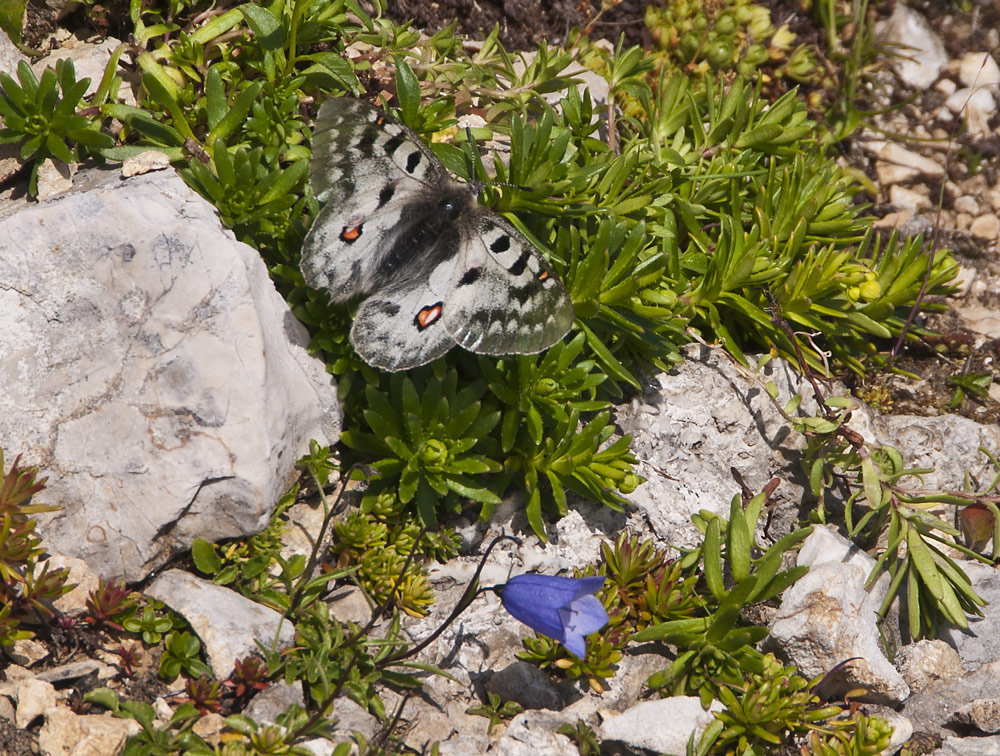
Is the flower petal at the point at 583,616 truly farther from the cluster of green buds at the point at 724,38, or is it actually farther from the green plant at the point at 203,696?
the cluster of green buds at the point at 724,38

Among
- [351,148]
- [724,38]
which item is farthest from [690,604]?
[724,38]

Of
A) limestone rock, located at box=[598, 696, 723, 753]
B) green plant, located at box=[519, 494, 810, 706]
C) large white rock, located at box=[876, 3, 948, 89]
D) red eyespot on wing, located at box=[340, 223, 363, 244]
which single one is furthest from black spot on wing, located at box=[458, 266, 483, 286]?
large white rock, located at box=[876, 3, 948, 89]

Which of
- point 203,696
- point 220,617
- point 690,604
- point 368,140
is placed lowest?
point 690,604

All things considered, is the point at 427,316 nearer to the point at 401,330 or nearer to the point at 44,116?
the point at 401,330

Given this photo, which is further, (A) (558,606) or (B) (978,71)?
(B) (978,71)

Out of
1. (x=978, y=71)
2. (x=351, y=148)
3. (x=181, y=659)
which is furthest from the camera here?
(x=978, y=71)

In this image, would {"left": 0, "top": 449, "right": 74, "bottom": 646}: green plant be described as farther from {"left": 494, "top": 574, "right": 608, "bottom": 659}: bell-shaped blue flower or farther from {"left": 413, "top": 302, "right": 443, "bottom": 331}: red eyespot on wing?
{"left": 494, "top": 574, "right": 608, "bottom": 659}: bell-shaped blue flower

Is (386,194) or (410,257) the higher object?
(386,194)

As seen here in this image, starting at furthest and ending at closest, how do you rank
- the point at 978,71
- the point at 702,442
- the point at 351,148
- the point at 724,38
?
1. the point at 978,71
2. the point at 724,38
3. the point at 702,442
4. the point at 351,148

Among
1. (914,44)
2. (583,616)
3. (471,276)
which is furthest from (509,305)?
(914,44)
